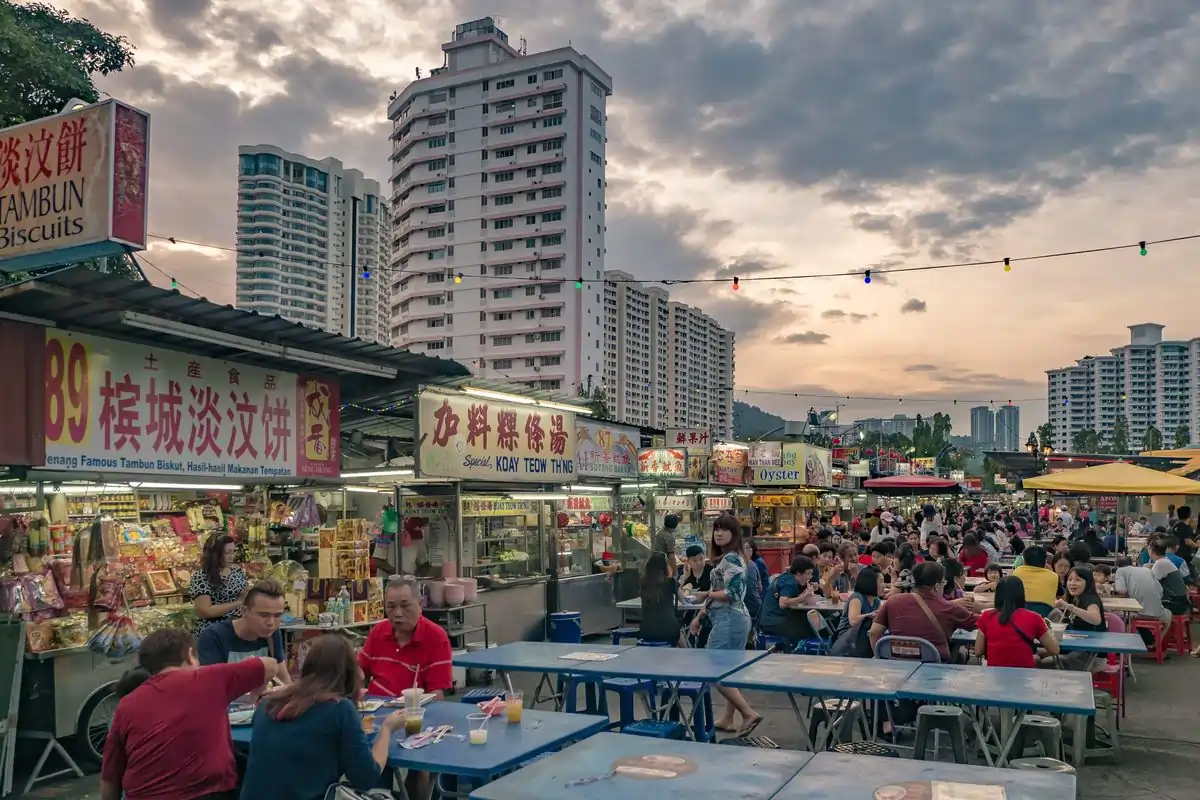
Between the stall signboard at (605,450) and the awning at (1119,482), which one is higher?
the stall signboard at (605,450)

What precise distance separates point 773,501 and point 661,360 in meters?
95.8

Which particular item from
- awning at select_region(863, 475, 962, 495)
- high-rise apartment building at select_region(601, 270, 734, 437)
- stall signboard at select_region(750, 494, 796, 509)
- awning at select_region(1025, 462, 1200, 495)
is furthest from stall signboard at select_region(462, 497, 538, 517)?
high-rise apartment building at select_region(601, 270, 734, 437)

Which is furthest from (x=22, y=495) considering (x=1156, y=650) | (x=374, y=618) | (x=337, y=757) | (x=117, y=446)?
(x=1156, y=650)

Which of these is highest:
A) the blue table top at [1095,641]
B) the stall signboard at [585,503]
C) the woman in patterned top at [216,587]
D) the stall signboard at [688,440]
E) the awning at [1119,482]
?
the stall signboard at [688,440]

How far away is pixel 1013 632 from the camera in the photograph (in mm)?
7152

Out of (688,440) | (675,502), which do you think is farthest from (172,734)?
(688,440)

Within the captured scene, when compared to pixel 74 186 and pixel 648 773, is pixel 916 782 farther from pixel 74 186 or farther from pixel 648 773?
pixel 74 186

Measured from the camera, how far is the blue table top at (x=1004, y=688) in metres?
5.37

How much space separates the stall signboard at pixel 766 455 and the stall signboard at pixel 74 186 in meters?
18.2

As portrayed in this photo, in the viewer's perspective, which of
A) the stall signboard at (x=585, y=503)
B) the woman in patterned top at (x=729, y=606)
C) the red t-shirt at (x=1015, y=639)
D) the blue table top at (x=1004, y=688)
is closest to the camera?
the blue table top at (x=1004, y=688)

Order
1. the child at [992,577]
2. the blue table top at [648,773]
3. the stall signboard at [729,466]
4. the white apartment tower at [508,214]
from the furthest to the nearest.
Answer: the white apartment tower at [508,214] → the stall signboard at [729,466] → the child at [992,577] → the blue table top at [648,773]

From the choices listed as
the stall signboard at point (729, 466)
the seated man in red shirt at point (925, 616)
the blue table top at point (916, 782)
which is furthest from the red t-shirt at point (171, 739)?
the stall signboard at point (729, 466)

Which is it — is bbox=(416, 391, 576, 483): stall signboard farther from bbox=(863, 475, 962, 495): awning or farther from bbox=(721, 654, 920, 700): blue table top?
bbox=(863, 475, 962, 495): awning

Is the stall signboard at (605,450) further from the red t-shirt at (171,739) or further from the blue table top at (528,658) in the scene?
the red t-shirt at (171,739)
